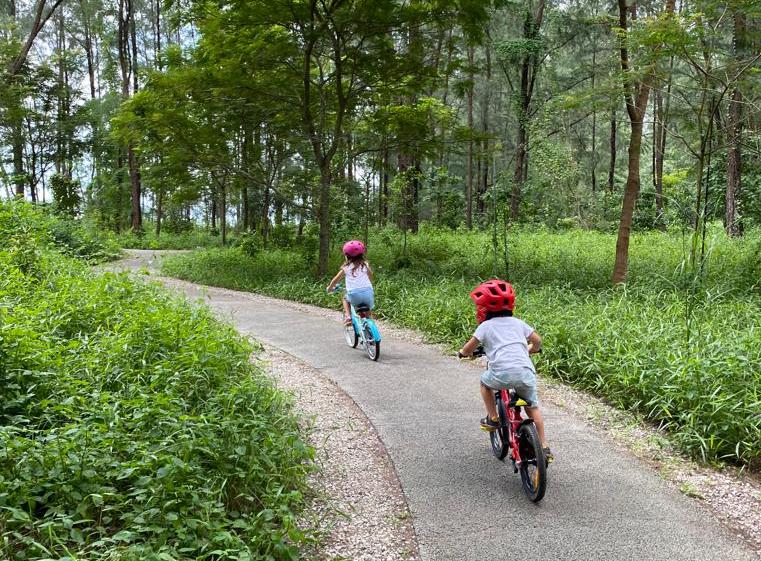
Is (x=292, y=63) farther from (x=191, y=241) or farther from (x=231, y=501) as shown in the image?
(x=191, y=241)

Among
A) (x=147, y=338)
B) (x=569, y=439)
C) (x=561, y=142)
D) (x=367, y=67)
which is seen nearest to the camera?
(x=569, y=439)

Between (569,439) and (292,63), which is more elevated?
(292,63)

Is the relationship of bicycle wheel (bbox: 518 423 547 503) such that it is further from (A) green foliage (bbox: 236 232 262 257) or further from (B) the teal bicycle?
(A) green foliage (bbox: 236 232 262 257)

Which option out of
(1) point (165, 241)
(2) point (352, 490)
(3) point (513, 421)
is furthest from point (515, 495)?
(1) point (165, 241)

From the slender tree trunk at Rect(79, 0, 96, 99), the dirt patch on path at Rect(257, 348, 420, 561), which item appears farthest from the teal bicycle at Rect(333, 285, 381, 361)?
the slender tree trunk at Rect(79, 0, 96, 99)

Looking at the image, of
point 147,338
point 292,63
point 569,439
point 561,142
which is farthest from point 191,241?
point 569,439

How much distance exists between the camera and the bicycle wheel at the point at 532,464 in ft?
11.5

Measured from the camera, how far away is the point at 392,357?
7.44 metres

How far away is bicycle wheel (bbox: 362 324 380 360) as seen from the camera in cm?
720

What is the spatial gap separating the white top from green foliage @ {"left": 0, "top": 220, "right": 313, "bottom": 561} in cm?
221

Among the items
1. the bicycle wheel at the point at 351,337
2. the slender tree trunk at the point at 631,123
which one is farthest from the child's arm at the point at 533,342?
the slender tree trunk at the point at 631,123

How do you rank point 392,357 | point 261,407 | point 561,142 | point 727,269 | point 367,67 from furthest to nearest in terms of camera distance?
point 561,142 → point 367,67 → point 727,269 → point 392,357 → point 261,407

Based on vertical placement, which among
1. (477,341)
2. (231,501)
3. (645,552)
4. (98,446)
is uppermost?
(477,341)

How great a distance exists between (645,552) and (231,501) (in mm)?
2464
